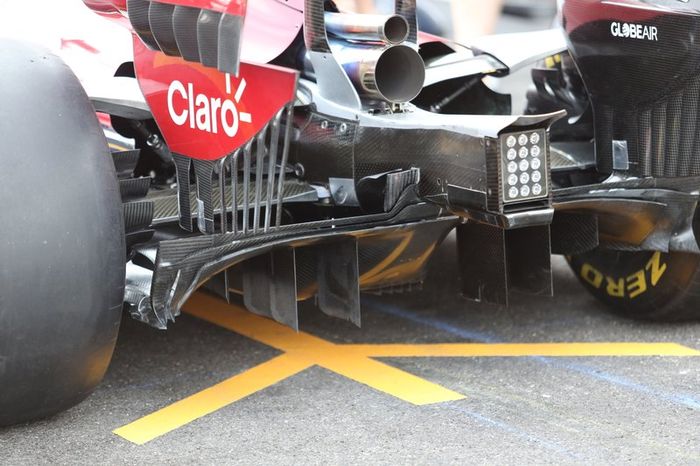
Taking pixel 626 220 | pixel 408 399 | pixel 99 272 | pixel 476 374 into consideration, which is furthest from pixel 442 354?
pixel 99 272

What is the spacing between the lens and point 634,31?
351 centimetres

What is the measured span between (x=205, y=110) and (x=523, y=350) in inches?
60.6

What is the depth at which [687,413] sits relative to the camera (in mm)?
3322

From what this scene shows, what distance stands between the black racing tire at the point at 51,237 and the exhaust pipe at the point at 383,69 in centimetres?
73

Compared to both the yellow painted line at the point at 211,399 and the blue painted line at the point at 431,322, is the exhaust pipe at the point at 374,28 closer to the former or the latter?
the yellow painted line at the point at 211,399

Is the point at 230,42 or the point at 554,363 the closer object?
the point at 230,42

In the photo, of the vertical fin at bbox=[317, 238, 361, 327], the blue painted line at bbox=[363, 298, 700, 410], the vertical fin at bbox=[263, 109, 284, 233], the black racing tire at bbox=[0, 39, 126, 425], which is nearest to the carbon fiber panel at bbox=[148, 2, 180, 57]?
the black racing tire at bbox=[0, 39, 126, 425]

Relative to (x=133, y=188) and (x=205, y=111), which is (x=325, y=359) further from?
(x=205, y=111)

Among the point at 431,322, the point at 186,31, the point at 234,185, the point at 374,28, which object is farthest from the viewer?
the point at 431,322

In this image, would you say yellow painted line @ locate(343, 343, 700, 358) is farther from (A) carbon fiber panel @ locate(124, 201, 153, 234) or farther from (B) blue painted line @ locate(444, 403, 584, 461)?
(A) carbon fiber panel @ locate(124, 201, 153, 234)

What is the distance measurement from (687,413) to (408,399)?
818 millimetres

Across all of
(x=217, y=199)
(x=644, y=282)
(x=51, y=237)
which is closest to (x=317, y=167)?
(x=217, y=199)

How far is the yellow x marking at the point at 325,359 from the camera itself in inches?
134

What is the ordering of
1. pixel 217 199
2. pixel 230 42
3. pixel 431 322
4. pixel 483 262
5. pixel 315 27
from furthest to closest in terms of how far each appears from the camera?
pixel 431 322 < pixel 483 262 < pixel 217 199 < pixel 315 27 < pixel 230 42
